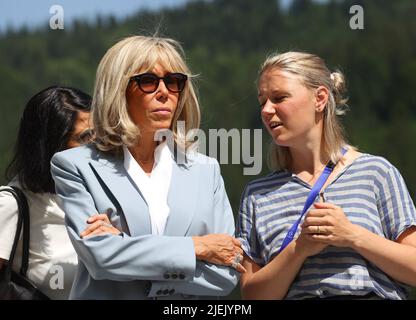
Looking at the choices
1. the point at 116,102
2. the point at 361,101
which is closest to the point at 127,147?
the point at 116,102

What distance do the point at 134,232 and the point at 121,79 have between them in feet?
1.64

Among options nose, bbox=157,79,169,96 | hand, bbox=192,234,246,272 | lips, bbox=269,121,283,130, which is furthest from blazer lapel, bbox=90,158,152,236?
lips, bbox=269,121,283,130

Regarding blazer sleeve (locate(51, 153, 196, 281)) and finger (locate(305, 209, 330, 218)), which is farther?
finger (locate(305, 209, 330, 218))

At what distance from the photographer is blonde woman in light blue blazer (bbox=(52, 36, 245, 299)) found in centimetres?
259

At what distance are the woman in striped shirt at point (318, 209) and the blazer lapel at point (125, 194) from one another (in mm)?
448

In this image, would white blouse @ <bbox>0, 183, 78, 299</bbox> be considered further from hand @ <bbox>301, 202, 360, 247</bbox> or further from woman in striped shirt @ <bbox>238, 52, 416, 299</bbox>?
hand @ <bbox>301, 202, 360, 247</bbox>

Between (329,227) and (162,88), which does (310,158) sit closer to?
(329,227)

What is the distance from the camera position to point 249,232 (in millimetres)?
2951

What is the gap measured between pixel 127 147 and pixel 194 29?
4439 millimetres

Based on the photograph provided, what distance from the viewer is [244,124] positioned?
5355 mm

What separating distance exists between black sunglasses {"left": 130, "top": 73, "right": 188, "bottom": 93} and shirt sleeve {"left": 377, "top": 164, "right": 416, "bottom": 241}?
764 millimetres
